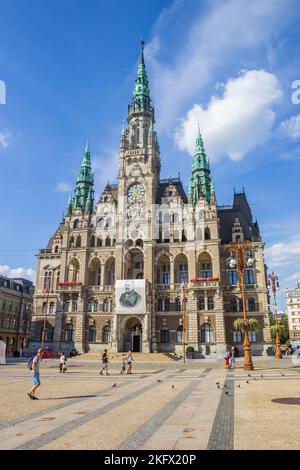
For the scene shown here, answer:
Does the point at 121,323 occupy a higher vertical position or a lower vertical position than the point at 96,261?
lower

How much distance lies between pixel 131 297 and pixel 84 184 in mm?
27969

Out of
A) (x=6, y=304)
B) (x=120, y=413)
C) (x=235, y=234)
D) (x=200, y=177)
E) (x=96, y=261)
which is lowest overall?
(x=120, y=413)

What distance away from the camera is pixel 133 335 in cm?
5894

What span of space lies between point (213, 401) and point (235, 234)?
165 feet

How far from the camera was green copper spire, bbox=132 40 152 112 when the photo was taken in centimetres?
7406

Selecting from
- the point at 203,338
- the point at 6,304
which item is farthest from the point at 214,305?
the point at 6,304

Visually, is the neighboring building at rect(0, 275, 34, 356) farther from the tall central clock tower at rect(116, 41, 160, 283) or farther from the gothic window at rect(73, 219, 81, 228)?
the tall central clock tower at rect(116, 41, 160, 283)

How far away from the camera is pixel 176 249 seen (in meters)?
60.8

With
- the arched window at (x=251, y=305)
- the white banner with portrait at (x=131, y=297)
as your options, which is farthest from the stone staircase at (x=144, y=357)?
the arched window at (x=251, y=305)

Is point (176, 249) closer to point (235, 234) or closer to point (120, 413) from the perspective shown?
point (235, 234)

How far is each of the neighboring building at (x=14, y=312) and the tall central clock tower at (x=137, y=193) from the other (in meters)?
26.7

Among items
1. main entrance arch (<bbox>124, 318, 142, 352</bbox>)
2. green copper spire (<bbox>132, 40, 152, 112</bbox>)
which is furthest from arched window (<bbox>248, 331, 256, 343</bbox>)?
green copper spire (<bbox>132, 40, 152, 112</bbox>)

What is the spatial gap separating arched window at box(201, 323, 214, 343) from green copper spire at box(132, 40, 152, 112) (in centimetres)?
4437

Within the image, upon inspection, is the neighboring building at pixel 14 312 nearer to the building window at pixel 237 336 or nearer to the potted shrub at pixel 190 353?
the potted shrub at pixel 190 353
